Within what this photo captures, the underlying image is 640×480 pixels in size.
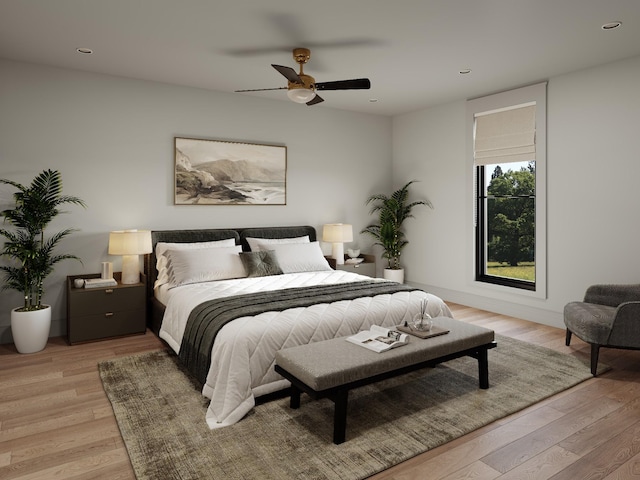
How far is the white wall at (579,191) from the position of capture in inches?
167

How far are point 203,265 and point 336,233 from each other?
202cm

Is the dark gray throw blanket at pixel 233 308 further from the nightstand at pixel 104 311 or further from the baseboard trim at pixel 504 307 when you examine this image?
the baseboard trim at pixel 504 307

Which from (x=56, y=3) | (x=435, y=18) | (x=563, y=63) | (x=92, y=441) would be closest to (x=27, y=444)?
(x=92, y=441)

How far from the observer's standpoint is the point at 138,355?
3936 mm

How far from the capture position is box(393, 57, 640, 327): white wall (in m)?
4.24

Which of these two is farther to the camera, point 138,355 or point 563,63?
point 563,63

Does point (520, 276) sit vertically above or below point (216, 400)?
above

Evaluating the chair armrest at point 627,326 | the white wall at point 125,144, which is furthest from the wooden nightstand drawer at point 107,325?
the chair armrest at point 627,326

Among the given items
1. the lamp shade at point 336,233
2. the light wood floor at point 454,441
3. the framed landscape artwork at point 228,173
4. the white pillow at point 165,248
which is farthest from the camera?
the lamp shade at point 336,233

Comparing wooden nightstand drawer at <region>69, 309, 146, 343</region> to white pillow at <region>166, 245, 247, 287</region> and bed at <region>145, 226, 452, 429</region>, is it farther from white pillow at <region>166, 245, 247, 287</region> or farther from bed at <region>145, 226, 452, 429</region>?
white pillow at <region>166, 245, 247, 287</region>

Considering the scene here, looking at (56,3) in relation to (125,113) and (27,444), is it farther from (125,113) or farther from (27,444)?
(27,444)

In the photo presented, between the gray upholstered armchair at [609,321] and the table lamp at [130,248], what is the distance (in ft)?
13.6

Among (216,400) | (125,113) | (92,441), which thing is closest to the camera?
(92,441)

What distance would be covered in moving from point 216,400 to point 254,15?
8.94 ft
